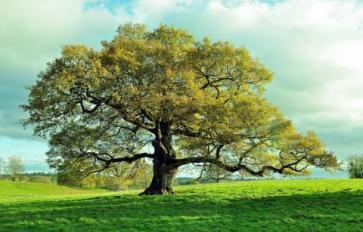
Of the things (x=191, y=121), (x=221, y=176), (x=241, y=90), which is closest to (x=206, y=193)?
(x=221, y=176)

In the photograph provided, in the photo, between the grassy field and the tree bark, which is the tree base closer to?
the tree bark

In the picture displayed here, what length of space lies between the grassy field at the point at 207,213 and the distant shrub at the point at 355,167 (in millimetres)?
36883

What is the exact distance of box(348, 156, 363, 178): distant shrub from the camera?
83500 millimetres

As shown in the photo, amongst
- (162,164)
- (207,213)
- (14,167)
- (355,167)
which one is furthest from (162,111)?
(14,167)

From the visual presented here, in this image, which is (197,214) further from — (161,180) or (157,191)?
(161,180)

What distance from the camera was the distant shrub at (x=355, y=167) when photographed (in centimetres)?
8350

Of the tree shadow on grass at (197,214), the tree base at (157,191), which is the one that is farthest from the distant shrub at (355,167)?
the tree base at (157,191)

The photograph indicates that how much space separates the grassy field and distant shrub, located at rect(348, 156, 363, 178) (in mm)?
36883

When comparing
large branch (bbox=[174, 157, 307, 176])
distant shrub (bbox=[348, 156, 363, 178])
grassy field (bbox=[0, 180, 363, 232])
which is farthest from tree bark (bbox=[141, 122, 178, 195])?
distant shrub (bbox=[348, 156, 363, 178])

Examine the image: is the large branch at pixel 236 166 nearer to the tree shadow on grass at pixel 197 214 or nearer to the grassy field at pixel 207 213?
the grassy field at pixel 207 213

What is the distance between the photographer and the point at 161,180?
49.6 metres

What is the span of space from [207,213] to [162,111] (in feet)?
36.3

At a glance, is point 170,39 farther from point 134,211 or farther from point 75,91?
point 134,211

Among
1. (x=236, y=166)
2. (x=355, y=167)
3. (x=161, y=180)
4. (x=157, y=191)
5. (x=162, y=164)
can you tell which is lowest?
(x=157, y=191)
